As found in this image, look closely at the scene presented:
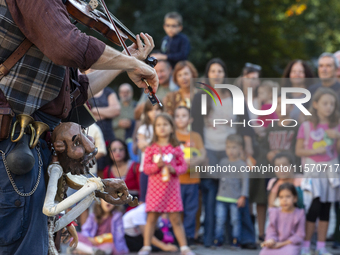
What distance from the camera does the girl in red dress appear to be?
577cm

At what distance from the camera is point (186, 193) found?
20.4 feet

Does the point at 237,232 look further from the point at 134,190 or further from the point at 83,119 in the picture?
the point at 83,119

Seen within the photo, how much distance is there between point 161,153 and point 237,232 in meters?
1.25

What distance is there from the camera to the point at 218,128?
640cm

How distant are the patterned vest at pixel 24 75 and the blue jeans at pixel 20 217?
206mm

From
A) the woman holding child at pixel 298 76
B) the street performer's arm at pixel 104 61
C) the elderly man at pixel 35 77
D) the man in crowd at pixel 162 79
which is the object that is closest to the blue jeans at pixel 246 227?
the woman holding child at pixel 298 76

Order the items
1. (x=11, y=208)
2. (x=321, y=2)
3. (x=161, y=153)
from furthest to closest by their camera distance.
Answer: (x=321, y=2) → (x=161, y=153) → (x=11, y=208)

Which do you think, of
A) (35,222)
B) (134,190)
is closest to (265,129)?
(134,190)

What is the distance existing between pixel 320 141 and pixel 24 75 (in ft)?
13.4

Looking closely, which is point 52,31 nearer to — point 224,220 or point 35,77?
point 35,77

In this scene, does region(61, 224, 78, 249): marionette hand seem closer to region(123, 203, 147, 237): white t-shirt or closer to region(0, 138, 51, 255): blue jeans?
region(0, 138, 51, 255): blue jeans

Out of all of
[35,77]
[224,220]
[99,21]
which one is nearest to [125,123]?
[224,220]

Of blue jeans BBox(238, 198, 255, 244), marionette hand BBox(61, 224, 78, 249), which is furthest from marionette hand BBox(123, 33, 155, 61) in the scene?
blue jeans BBox(238, 198, 255, 244)

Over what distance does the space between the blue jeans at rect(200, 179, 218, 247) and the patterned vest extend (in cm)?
381
